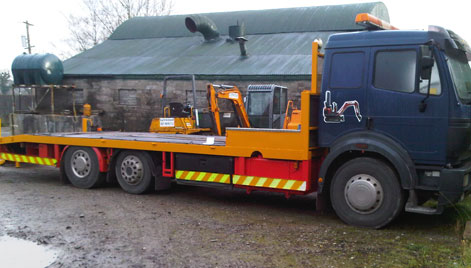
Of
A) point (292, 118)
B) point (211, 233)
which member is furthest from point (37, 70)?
point (211, 233)

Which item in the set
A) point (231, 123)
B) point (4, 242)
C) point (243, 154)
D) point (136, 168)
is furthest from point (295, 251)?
point (231, 123)

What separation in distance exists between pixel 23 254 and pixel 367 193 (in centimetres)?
458

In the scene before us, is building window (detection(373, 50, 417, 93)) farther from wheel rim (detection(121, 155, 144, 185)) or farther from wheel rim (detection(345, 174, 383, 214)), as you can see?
wheel rim (detection(121, 155, 144, 185))

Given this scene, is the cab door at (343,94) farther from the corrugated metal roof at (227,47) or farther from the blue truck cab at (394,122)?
the corrugated metal roof at (227,47)

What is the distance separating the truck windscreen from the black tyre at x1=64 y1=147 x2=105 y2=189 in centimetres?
693

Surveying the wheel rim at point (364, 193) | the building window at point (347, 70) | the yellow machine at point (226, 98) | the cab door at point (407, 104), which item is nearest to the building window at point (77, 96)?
the yellow machine at point (226, 98)

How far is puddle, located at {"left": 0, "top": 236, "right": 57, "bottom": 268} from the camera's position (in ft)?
17.2

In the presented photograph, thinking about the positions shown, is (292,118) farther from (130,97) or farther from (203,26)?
(203,26)

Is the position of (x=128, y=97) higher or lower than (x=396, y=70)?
lower

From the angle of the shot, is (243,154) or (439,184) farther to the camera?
(243,154)

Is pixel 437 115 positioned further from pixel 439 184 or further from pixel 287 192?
pixel 287 192

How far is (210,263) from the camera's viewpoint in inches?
203

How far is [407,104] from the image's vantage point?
20.4 ft

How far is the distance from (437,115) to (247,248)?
306cm
